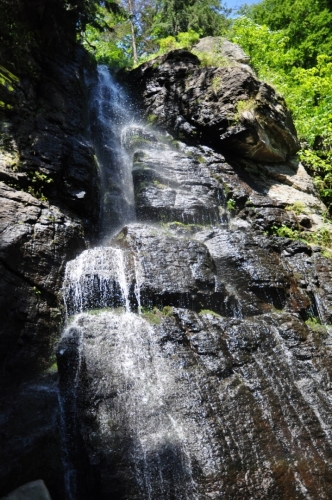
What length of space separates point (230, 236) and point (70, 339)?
440 cm

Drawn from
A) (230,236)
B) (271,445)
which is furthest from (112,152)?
(271,445)

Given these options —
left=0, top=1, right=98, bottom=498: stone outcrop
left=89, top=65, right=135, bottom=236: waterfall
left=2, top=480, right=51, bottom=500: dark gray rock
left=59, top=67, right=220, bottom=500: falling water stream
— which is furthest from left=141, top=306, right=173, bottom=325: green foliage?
left=89, top=65, right=135, bottom=236: waterfall

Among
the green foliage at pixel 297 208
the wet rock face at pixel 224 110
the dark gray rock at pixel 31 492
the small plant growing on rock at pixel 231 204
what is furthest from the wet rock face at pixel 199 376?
the wet rock face at pixel 224 110

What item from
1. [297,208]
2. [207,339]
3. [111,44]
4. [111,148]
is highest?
[111,44]

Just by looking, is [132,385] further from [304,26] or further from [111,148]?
[304,26]

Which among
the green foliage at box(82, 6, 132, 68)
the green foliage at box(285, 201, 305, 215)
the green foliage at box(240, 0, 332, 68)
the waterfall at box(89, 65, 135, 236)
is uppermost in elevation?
the green foliage at box(82, 6, 132, 68)

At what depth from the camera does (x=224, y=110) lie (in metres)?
11.8

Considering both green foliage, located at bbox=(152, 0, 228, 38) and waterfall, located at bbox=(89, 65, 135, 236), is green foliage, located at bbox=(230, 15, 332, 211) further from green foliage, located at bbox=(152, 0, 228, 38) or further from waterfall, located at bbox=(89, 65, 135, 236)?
waterfall, located at bbox=(89, 65, 135, 236)

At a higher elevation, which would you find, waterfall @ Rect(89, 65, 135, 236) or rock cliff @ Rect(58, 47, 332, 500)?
waterfall @ Rect(89, 65, 135, 236)

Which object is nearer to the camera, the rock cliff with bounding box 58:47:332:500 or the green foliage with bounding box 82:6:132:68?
the rock cliff with bounding box 58:47:332:500

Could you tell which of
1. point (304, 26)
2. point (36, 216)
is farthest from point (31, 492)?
point (304, 26)

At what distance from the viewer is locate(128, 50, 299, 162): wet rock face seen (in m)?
11.4

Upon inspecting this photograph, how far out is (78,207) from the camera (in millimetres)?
8664

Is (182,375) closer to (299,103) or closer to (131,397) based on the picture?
(131,397)
